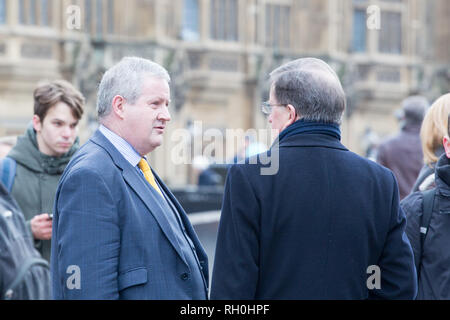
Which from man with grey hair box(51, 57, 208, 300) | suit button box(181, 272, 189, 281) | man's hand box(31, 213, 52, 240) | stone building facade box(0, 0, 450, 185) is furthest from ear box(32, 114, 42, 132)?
stone building facade box(0, 0, 450, 185)

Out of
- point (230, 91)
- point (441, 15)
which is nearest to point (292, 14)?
point (230, 91)

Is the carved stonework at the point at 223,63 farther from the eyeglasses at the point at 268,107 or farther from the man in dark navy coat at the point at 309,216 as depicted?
the man in dark navy coat at the point at 309,216

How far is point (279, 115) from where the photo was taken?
2.91 metres

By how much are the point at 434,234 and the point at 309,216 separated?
0.92 meters

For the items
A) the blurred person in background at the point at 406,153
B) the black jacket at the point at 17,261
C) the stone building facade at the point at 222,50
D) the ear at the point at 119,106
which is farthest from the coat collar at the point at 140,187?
the stone building facade at the point at 222,50

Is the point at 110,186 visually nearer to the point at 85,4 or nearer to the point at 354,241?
the point at 354,241

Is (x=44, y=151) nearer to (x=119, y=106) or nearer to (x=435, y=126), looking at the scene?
(x=119, y=106)

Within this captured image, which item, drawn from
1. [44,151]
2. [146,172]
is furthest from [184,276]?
[44,151]

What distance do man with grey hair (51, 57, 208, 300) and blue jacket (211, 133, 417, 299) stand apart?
0.23 m

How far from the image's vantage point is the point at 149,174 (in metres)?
3.22

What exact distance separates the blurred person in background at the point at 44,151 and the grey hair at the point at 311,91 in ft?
5.45

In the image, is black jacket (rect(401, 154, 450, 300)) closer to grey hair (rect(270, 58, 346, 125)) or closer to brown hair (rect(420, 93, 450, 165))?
brown hair (rect(420, 93, 450, 165))

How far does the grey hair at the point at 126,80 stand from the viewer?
3047 mm

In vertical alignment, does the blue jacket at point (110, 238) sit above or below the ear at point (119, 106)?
below
